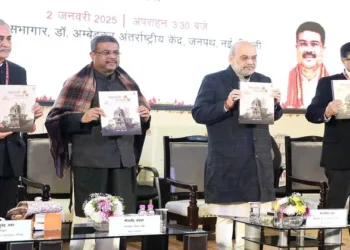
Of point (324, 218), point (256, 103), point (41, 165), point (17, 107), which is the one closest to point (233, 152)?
point (256, 103)

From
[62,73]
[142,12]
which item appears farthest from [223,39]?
[62,73]

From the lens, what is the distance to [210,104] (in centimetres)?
445

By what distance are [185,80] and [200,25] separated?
0.48 m

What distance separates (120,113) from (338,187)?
168 centimetres

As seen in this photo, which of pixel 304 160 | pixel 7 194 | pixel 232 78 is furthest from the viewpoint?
pixel 304 160

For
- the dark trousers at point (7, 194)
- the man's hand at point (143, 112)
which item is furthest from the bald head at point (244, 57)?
the dark trousers at point (7, 194)

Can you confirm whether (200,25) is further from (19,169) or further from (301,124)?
(19,169)

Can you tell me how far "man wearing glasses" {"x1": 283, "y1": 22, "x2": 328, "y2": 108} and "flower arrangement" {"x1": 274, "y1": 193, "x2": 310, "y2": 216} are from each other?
2712mm

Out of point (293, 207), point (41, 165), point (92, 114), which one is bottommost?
point (293, 207)

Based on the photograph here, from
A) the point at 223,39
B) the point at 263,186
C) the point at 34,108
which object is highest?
the point at 223,39

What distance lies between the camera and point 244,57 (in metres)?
4.38

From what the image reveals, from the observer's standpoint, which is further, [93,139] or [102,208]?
[93,139]

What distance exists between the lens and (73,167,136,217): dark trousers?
416cm

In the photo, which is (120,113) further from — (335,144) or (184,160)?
(184,160)
